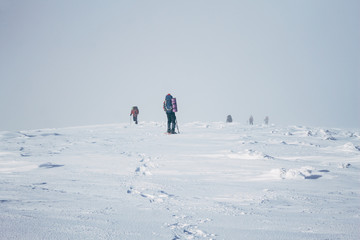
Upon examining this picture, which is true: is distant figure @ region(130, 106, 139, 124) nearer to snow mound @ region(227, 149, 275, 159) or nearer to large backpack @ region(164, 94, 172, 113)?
large backpack @ region(164, 94, 172, 113)

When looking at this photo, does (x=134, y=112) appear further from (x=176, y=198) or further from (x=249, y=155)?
(x=176, y=198)

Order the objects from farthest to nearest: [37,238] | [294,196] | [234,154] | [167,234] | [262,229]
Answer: [234,154] → [294,196] → [262,229] → [167,234] → [37,238]

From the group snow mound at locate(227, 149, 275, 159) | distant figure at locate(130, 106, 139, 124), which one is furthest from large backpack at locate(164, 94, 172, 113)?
distant figure at locate(130, 106, 139, 124)

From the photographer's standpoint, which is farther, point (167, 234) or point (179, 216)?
point (179, 216)

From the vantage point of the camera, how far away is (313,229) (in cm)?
291

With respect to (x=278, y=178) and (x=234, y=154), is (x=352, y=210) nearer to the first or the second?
(x=278, y=178)

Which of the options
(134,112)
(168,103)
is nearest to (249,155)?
(168,103)

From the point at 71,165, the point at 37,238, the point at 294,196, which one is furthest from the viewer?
the point at 71,165

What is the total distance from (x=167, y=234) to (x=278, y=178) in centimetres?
340

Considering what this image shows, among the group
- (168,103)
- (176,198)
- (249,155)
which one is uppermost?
(168,103)

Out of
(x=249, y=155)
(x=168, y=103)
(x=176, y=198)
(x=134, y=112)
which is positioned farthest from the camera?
(x=134, y=112)

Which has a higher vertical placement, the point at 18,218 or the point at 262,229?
the point at 18,218

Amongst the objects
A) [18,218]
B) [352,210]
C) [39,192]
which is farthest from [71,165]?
[352,210]

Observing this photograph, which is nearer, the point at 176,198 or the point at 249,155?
the point at 176,198
